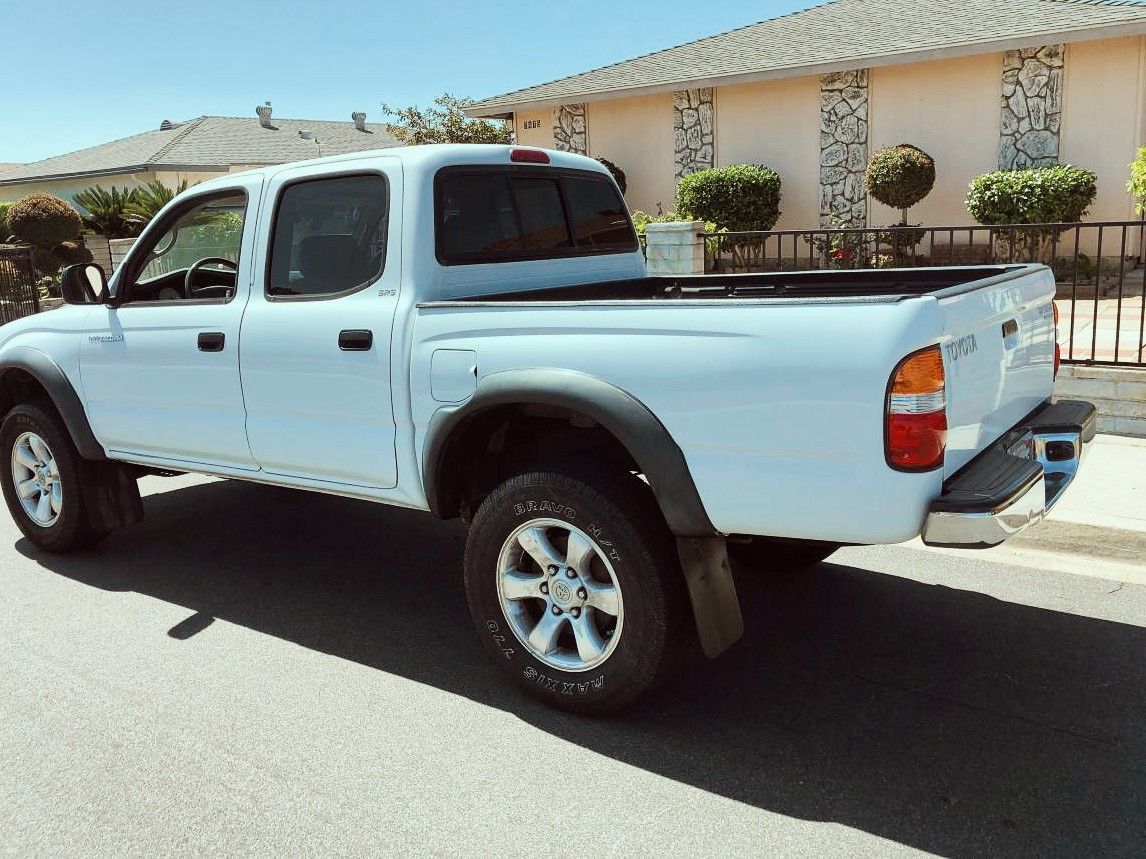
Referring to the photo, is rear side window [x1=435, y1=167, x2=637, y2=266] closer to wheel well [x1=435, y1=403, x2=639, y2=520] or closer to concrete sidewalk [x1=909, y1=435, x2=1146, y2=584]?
wheel well [x1=435, y1=403, x2=639, y2=520]

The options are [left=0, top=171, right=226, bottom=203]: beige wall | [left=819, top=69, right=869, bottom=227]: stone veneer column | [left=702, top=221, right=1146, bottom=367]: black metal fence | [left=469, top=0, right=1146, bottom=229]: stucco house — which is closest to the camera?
[left=702, top=221, right=1146, bottom=367]: black metal fence

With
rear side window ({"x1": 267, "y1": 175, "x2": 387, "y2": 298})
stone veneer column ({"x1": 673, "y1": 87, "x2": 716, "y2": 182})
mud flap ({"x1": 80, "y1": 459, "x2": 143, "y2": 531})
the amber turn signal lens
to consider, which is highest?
stone veneer column ({"x1": 673, "y1": 87, "x2": 716, "y2": 182})

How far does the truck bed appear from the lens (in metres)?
4.38

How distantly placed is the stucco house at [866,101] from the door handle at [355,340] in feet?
47.8

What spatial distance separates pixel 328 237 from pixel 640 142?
17549 millimetres

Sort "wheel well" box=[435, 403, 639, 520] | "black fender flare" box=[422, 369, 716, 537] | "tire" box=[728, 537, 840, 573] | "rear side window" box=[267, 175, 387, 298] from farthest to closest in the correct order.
Result: "tire" box=[728, 537, 840, 573] → "rear side window" box=[267, 175, 387, 298] → "wheel well" box=[435, 403, 639, 520] → "black fender flare" box=[422, 369, 716, 537]

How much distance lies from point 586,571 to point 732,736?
75 cm

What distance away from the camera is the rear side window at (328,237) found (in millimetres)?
4301

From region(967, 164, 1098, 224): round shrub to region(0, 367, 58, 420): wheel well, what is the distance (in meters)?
13.7

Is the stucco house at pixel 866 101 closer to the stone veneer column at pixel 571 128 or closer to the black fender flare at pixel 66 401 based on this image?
the stone veneer column at pixel 571 128

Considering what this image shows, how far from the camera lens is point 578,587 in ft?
12.0

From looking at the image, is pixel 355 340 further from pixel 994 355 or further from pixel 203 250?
pixel 203 250

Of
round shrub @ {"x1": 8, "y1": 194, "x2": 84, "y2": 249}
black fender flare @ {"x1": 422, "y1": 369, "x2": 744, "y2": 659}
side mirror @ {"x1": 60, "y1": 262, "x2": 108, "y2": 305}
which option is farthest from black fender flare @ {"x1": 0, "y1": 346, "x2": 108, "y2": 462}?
round shrub @ {"x1": 8, "y1": 194, "x2": 84, "y2": 249}

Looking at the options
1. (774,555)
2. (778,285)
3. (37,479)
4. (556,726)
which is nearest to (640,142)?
(778,285)
